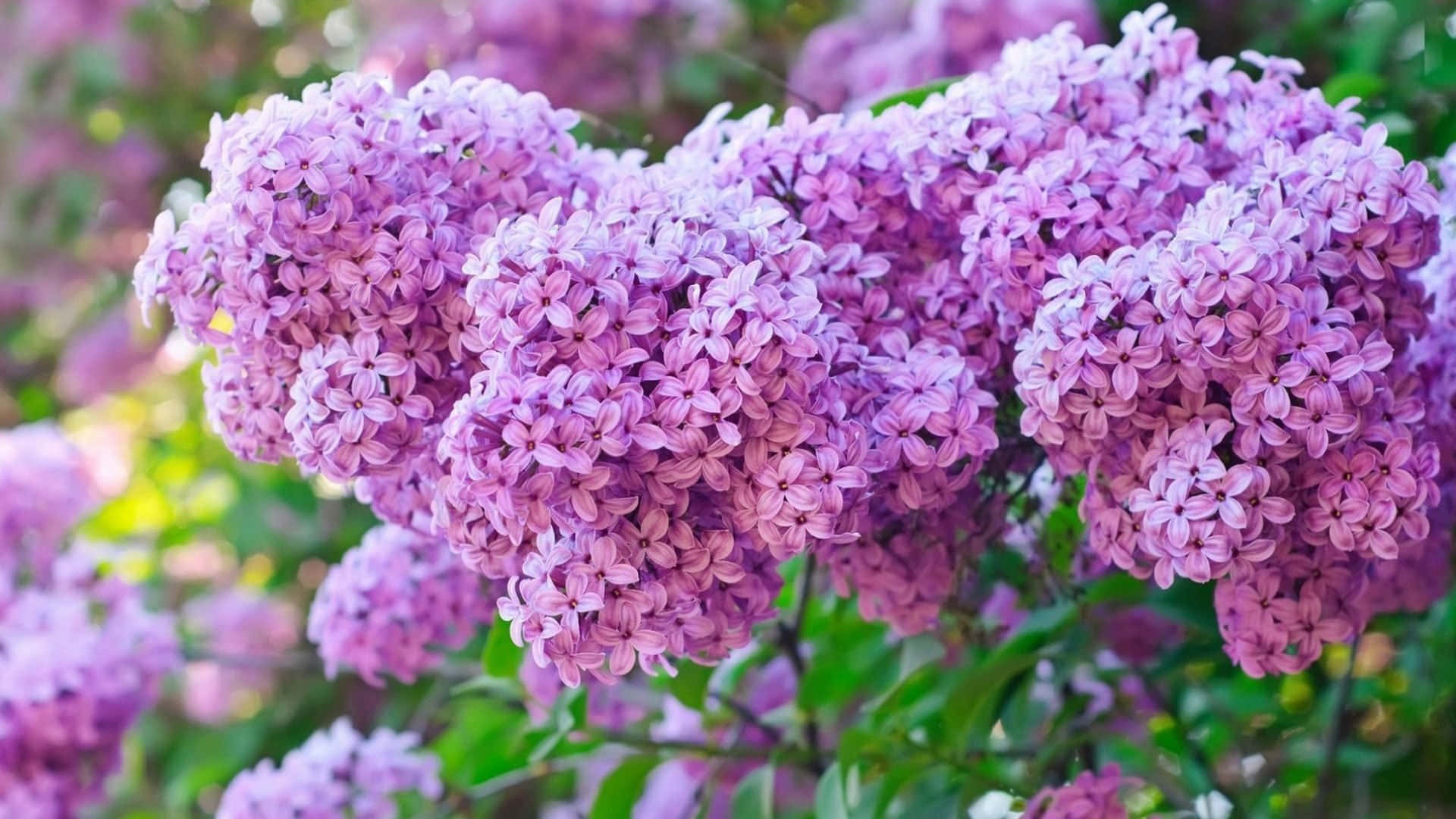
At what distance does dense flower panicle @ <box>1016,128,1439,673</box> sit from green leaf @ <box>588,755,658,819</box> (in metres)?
0.45

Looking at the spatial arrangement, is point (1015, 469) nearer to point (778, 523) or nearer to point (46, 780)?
point (778, 523)

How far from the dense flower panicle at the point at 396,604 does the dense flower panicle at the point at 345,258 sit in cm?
23

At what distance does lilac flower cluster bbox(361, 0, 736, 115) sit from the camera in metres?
1.79

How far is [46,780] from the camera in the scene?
1.26 m

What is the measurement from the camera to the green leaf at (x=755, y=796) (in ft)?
3.47

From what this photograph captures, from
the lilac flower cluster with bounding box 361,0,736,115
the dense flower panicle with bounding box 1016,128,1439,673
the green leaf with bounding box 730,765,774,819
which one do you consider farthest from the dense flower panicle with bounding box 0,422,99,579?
the dense flower panicle with bounding box 1016,128,1439,673

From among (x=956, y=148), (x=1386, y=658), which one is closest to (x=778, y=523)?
(x=956, y=148)

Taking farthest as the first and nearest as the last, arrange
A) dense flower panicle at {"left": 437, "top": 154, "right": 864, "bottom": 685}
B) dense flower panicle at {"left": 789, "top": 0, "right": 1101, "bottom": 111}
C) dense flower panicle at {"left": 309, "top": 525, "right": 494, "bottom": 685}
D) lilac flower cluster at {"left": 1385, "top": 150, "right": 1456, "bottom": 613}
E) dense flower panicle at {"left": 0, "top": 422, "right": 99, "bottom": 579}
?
dense flower panicle at {"left": 0, "top": 422, "right": 99, "bottom": 579} < dense flower panicle at {"left": 789, "top": 0, "right": 1101, "bottom": 111} < dense flower panicle at {"left": 309, "top": 525, "right": 494, "bottom": 685} < lilac flower cluster at {"left": 1385, "top": 150, "right": 1456, "bottom": 613} < dense flower panicle at {"left": 437, "top": 154, "right": 864, "bottom": 685}

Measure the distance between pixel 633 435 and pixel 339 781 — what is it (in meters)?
0.65

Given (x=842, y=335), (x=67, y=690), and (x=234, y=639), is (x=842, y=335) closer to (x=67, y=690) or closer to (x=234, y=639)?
(x=67, y=690)

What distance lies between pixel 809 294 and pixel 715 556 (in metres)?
0.14

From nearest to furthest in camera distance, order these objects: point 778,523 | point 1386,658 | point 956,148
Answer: point 778,523
point 956,148
point 1386,658

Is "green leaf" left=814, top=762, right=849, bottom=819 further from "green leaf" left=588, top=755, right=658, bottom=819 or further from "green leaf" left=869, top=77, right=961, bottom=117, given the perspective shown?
"green leaf" left=869, top=77, right=961, bottom=117

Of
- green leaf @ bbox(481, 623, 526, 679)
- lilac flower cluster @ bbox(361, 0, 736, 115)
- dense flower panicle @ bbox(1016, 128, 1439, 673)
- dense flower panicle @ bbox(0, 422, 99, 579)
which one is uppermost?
dense flower panicle @ bbox(1016, 128, 1439, 673)
